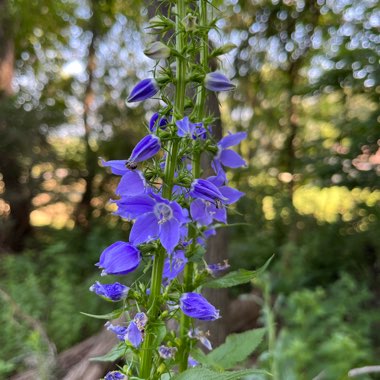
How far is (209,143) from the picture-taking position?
0.83 meters

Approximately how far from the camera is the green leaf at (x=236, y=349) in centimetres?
99

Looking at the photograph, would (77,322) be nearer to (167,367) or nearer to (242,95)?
(167,367)

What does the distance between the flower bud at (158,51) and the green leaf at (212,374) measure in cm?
50

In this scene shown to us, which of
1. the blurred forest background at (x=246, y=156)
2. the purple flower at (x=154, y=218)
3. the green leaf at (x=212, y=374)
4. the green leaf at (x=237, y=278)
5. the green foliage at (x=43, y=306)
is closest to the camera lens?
the green leaf at (x=212, y=374)

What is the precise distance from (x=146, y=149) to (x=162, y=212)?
0.11 m

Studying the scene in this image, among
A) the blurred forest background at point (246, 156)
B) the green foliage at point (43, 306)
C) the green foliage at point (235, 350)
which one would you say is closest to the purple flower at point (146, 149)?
the green foliage at point (235, 350)

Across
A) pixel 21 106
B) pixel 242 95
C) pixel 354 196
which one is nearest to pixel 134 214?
pixel 354 196

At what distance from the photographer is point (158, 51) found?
688 millimetres

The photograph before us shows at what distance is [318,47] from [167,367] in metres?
5.09

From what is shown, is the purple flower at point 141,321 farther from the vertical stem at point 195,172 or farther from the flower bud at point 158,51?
the flower bud at point 158,51

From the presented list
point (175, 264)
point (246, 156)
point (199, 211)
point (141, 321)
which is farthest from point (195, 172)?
point (246, 156)

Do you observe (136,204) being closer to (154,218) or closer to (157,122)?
(154,218)

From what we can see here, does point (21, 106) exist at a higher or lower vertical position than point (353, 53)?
higher

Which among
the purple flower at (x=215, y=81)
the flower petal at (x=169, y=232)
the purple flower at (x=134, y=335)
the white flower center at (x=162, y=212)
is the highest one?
the purple flower at (x=215, y=81)
